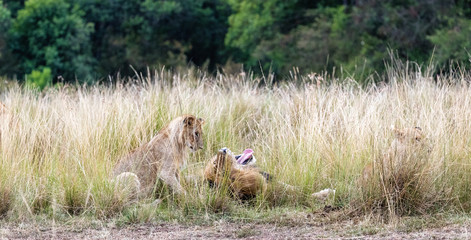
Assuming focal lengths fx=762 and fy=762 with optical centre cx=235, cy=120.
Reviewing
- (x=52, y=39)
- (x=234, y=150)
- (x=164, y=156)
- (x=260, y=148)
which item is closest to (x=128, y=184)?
(x=164, y=156)

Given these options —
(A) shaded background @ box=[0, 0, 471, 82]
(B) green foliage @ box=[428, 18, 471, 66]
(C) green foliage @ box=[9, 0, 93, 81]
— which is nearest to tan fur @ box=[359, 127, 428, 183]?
(A) shaded background @ box=[0, 0, 471, 82]

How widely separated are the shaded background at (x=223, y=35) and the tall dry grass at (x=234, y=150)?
1281cm

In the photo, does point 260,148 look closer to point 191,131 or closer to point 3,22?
point 191,131

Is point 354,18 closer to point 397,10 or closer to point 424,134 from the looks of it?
point 397,10

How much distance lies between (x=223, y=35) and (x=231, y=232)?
3766cm

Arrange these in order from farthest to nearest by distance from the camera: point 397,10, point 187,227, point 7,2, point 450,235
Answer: point 7,2 < point 397,10 < point 187,227 < point 450,235

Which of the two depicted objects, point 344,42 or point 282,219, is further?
point 344,42

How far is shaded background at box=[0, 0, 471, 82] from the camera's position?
27062 mm

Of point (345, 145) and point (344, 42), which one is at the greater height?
point (345, 145)

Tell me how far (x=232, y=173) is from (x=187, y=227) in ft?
3.75

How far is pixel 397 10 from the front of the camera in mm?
28828

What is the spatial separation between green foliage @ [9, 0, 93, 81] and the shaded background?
2.1 inches

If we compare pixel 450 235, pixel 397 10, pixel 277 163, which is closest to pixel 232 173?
pixel 277 163

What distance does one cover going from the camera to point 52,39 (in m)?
37.4
